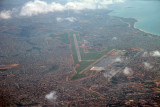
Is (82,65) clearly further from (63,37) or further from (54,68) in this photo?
(63,37)

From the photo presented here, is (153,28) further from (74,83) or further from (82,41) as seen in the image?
(74,83)

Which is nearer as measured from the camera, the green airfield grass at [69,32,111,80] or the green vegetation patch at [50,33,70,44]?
the green airfield grass at [69,32,111,80]

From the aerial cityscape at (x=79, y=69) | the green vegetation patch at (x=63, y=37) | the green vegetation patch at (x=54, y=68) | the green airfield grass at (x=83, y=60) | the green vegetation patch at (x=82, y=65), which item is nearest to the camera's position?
the aerial cityscape at (x=79, y=69)

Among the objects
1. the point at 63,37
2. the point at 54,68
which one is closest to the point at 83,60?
the point at 54,68

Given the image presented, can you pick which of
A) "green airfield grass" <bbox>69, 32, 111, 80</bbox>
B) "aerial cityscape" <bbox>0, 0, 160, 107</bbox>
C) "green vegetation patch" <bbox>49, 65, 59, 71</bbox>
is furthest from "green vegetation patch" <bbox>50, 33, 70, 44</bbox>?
"green vegetation patch" <bbox>49, 65, 59, 71</bbox>

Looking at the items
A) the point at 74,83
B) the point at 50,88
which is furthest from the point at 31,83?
the point at 74,83

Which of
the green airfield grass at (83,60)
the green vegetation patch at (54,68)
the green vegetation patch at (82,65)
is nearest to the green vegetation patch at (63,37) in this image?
the green airfield grass at (83,60)

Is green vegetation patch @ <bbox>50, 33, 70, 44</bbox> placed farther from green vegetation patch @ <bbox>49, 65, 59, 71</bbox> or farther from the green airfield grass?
green vegetation patch @ <bbox>49, 65, 59, 71</bbox>

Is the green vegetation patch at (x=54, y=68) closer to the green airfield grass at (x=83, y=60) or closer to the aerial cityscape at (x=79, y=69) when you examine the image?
the aerial cityscape at (x=79, y=69)
